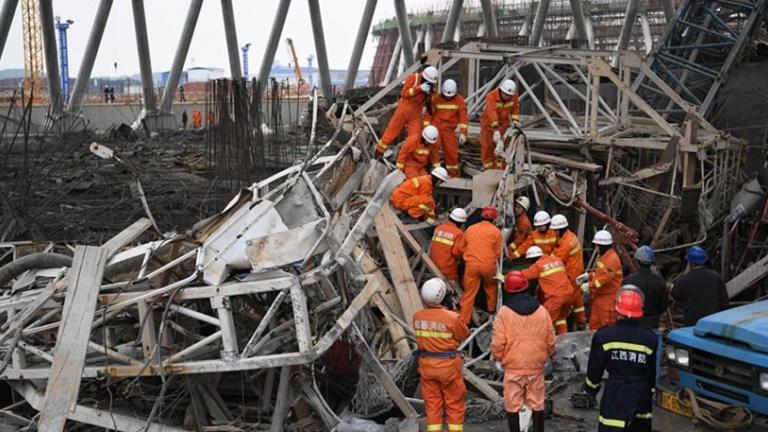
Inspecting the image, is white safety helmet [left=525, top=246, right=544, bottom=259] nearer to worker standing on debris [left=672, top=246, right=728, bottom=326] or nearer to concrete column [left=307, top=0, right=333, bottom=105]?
worker standing on debris [left=672, top=246, right=728, bottom=326]

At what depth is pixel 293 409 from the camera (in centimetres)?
862

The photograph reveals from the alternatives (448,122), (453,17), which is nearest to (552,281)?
(448,122)

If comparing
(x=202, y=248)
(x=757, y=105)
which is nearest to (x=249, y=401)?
(x=202, y=248)

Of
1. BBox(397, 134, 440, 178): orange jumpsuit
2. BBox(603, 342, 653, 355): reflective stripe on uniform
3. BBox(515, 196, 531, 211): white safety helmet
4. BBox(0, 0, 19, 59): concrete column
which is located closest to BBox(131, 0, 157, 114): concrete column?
BBox(0, 0, 19, 59): concrete column

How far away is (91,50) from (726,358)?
85.1 feet

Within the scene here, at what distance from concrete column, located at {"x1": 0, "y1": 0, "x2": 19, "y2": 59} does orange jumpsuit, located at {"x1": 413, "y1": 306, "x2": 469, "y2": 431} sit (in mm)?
24440

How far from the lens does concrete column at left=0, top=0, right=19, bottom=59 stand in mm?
28391

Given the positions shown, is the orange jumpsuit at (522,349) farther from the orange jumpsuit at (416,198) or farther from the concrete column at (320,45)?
the concrete column at (320,45)

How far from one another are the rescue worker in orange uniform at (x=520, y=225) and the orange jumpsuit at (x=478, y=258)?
3.77ft

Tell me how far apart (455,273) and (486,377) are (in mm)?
1602

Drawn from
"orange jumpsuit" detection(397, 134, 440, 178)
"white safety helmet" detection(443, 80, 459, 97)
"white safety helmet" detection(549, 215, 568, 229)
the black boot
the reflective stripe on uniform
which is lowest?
the black boot

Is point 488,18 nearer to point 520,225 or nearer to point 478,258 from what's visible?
point 520,225

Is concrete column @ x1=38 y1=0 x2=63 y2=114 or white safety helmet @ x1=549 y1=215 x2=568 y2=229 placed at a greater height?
concrete column @ x1=38 y1=0 x2=63 y2=114

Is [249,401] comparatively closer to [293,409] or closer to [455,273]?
[293,409]
